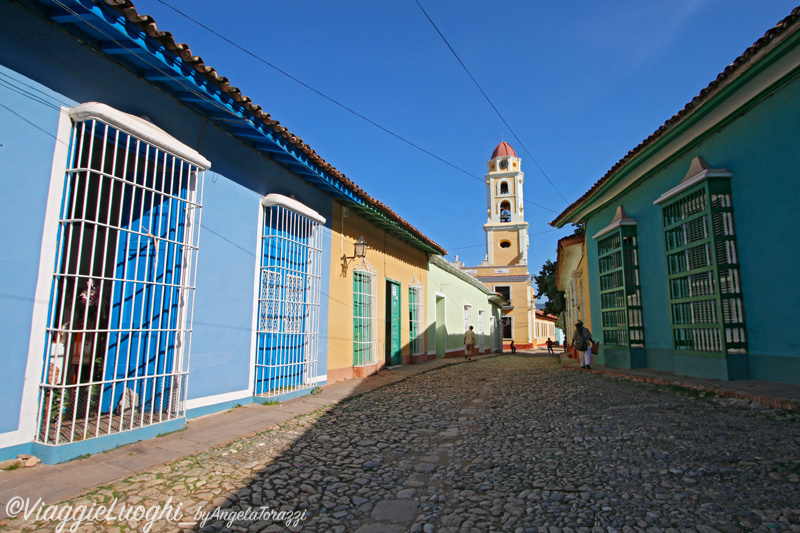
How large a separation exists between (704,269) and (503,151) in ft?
91.3

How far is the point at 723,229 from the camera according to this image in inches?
244

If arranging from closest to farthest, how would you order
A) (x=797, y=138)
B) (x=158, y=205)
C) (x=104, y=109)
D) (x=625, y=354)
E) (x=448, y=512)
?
(x=448, y=512), (x=104, y=109), (x=158, y=205), (x=797, y=138), (x=625, y=354)

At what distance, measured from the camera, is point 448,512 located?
253 cm

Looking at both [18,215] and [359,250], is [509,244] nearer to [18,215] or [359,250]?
[359,250]

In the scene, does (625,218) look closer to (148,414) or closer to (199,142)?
(199,142)

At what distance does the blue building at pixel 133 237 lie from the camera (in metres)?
3.32

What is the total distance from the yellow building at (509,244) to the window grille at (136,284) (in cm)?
2908

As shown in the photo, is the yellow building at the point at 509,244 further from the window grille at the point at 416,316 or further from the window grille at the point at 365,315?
the window grille at the point at 365,315

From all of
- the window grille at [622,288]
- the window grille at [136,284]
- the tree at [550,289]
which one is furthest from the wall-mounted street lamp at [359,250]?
the tree at [550,289]

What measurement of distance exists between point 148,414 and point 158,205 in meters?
2.09

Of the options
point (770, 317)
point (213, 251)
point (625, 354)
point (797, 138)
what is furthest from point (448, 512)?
point (625, 354)

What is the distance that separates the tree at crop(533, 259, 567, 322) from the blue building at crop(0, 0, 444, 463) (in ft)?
71.9

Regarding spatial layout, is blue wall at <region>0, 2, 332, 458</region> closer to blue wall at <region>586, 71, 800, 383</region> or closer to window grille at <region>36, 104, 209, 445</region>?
window grille at <region>36, 104, 209, 445</region>

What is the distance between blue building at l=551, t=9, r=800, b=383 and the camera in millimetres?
5262
